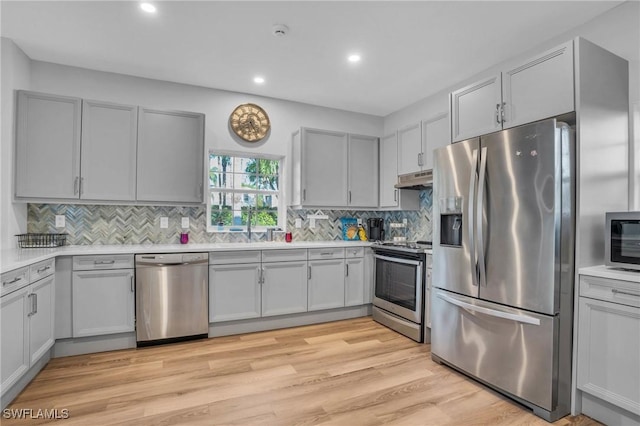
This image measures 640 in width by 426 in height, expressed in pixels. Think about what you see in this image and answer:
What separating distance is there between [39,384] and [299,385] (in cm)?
191

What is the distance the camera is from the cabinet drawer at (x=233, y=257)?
3.36 meters

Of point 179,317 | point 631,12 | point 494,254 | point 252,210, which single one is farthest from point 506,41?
point 179,317

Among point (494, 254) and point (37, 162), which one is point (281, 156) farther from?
point (494, 254)

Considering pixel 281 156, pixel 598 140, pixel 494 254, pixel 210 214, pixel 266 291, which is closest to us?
pixel 598 140

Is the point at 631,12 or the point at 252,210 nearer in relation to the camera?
the point at 631,12

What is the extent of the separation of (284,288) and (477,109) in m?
2.62

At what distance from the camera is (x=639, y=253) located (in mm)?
1939

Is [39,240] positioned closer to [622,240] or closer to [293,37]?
[293,37]

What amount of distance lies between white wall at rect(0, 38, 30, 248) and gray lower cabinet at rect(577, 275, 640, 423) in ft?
14.5

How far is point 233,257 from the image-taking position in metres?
3.45

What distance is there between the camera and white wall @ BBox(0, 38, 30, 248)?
9.16 feet

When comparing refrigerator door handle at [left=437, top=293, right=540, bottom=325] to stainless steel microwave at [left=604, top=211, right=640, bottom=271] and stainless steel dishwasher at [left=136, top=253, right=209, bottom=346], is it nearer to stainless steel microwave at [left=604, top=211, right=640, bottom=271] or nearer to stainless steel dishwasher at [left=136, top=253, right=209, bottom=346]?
stainless steel microwave at [left=604, top=211, right=640, bottom=271]

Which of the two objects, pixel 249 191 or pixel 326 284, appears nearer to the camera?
pixel 326 284

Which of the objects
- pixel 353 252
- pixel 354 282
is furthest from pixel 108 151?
pixel 354 282
